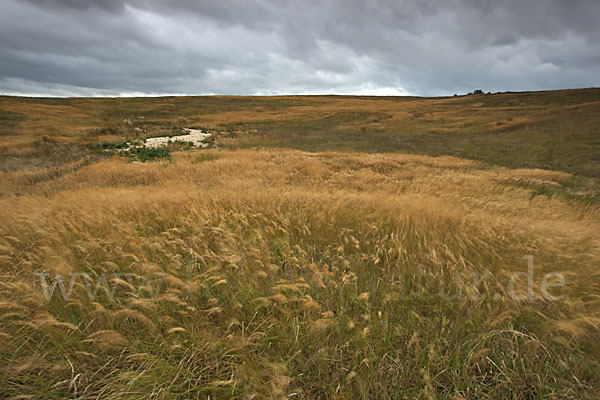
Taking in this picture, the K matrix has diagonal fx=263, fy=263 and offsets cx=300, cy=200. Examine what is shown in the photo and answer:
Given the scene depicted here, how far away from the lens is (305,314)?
76.0 inches

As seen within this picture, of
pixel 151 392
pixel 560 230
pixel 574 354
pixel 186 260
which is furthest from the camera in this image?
pixel 560 230

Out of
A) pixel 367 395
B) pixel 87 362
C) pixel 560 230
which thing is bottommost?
pixel 87 362

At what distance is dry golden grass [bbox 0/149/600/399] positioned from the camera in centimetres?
166

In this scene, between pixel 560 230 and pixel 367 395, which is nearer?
pixel 367 395

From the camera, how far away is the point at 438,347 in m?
1.82

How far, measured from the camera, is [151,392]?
162 centimetres

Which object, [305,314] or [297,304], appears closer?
[305,314]

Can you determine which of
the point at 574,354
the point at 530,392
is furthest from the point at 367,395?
the point at 574,354

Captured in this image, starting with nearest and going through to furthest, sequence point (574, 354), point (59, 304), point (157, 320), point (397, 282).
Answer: point (574, 354) → point (157, 320) → point (59, 304) → point (397, 282)

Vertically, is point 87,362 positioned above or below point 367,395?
below

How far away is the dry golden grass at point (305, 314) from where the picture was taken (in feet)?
5.46

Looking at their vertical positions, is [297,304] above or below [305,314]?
below

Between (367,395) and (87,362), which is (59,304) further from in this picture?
(367,395)

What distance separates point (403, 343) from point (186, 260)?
2.34 metres
